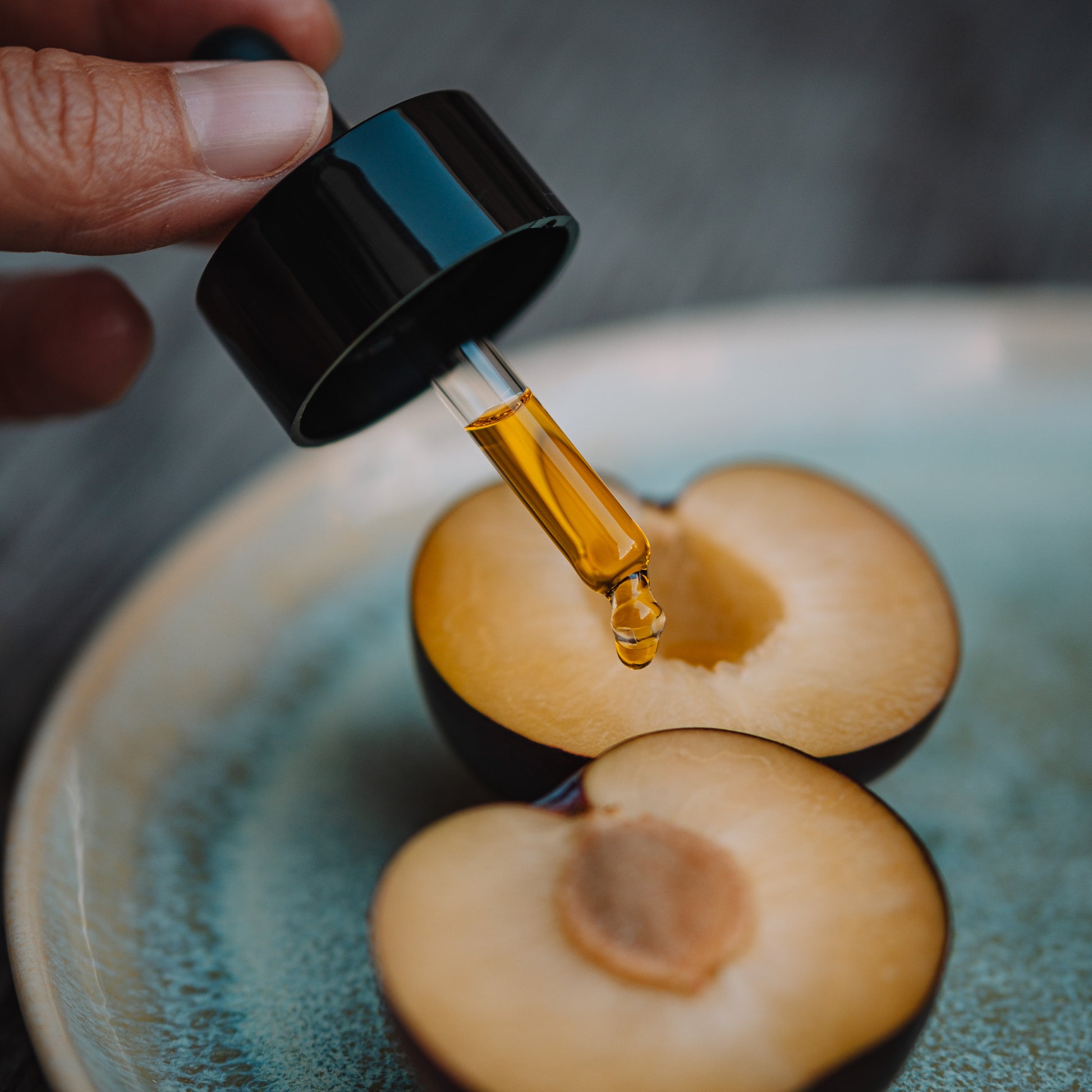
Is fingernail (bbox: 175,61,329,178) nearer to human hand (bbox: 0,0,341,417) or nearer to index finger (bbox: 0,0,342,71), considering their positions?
human hand (bbox: 0,0,341,417)

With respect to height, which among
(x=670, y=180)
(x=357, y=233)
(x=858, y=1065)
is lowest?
(x=670, y=180)

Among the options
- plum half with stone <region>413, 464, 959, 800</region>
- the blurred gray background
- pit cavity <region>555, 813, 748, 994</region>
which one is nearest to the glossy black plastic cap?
plum half with stone <region>413, 464, 959, 800</region>

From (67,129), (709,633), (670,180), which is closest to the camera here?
(67,129)

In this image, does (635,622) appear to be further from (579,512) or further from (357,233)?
(357,233)

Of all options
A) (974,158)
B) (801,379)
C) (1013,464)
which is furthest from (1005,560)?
(974,158)

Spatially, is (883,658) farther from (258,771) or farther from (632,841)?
(258,771)

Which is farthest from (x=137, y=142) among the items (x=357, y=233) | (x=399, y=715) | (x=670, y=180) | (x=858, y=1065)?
(x=670, y=180)
